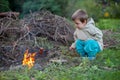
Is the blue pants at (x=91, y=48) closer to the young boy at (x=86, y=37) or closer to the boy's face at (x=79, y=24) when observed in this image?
the young boy at (x=86, y=37)

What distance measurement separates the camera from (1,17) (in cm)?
797

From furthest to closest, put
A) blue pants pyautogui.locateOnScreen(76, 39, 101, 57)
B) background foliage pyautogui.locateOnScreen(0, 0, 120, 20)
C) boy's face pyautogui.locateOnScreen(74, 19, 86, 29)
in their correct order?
1. background foliage pyautogui.locateOnScreen(0, 0, 120, 20)
2. boy's face pyautogui.locateOnScreen(74, 19, 86, 29)
3. blue pants pyautogui.locateOnScreen(76, 39, 101, 57)

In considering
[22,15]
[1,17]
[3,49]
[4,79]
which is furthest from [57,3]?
[4,79]

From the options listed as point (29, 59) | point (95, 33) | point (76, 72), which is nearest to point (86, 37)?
point (95, 33)

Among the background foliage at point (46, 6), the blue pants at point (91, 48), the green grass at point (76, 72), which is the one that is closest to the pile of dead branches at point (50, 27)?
the background foliage at point (46, 6)

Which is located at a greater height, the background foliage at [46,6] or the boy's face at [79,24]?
the background foliage at [46,6]

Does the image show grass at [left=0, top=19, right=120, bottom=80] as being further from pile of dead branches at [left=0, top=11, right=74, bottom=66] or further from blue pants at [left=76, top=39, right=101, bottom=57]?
pile of dead branches at [left=0, top=11, right=74, bottom=66]

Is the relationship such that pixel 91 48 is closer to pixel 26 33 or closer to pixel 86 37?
pixel 86 37

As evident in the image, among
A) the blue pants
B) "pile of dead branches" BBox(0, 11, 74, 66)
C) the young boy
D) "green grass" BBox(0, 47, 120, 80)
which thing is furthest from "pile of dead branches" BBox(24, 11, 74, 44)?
"green grass" BBox(0, 47, 120, 80)

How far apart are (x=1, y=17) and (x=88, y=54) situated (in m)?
2.30

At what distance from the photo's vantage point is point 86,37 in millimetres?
6746

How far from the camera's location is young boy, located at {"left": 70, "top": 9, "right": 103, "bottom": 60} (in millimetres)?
6559

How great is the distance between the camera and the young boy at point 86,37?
6.56m

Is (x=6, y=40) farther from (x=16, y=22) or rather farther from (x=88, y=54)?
(x=88, y=54)
